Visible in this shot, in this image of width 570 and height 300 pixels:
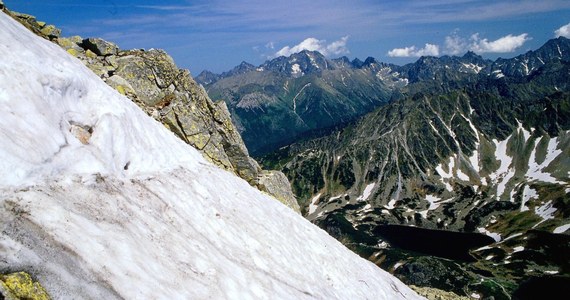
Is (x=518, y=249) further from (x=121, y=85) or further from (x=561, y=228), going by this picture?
(x=121, y=85)

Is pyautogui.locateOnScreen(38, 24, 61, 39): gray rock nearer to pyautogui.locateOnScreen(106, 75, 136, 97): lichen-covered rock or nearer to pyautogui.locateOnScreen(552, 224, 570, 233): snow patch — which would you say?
pyautogui.locateOnScreen(106, 75, 136, 97): lichen-covered rock

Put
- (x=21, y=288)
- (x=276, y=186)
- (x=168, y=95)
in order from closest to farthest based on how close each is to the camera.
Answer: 1. (x=21, y=288)
2. (x=168, y=95)
3. (x=276, y=186)

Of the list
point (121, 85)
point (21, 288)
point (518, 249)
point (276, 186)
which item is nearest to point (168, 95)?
point (121, 85)

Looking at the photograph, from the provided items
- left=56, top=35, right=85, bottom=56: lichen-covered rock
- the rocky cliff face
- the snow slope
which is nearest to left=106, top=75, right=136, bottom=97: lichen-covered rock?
the rocky cliff face

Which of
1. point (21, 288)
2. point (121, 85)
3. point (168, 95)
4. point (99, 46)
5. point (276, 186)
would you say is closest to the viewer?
point (21, 288)

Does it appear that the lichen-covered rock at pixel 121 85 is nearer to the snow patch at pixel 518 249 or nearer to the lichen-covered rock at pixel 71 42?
the lichen-covered rock at pixel 71 42

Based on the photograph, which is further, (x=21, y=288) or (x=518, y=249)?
(x=518, y=249)

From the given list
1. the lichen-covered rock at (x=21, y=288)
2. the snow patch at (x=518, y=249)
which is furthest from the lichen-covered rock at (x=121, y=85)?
the snow patch at (x=518, y=249)

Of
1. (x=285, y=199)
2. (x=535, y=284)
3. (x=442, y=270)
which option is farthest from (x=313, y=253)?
(x=535, y=284)
